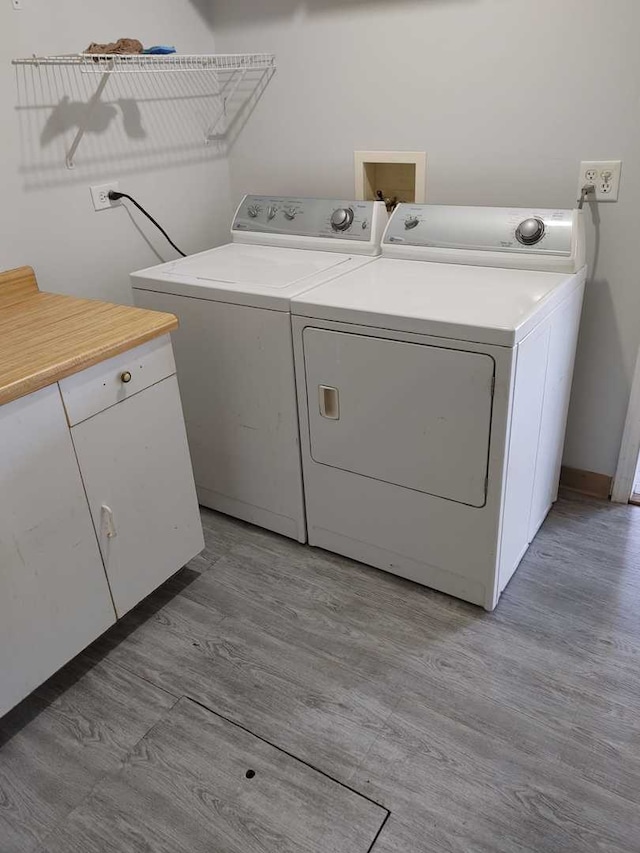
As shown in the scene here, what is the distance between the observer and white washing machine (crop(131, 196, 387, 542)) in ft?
6.11

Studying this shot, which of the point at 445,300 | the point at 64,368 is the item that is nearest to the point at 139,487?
the point at 64,368

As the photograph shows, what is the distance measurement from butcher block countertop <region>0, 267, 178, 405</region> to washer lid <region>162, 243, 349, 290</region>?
0.34 metres

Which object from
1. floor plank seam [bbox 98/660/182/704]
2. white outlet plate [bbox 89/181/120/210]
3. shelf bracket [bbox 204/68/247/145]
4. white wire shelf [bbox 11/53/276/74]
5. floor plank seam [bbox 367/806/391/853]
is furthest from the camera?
shelf bracket [bbox 204/68/247/145]

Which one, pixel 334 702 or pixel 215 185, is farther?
pixel 215 185

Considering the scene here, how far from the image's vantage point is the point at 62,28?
1897 millimetres

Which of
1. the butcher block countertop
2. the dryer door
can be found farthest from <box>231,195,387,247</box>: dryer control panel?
the butcher block countertop

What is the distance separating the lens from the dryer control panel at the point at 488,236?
→ 71.5 inches

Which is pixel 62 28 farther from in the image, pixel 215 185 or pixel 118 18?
pixel 215 185

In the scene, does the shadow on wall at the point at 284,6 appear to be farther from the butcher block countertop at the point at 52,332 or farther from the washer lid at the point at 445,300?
the butcher block countertop at the point at 52,332

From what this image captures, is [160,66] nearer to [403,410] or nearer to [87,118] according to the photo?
[87,118]

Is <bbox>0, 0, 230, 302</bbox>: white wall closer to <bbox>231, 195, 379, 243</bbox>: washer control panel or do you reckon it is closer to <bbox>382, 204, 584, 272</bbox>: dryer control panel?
<bbox>231, 195, 379, 243</bbox>: washer control panel

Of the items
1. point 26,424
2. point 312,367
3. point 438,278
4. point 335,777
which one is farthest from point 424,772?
point 438,278

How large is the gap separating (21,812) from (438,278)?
5.45ft

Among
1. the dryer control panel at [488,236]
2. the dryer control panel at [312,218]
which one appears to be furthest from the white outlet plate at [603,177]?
the dryer control panel at [312,218]
